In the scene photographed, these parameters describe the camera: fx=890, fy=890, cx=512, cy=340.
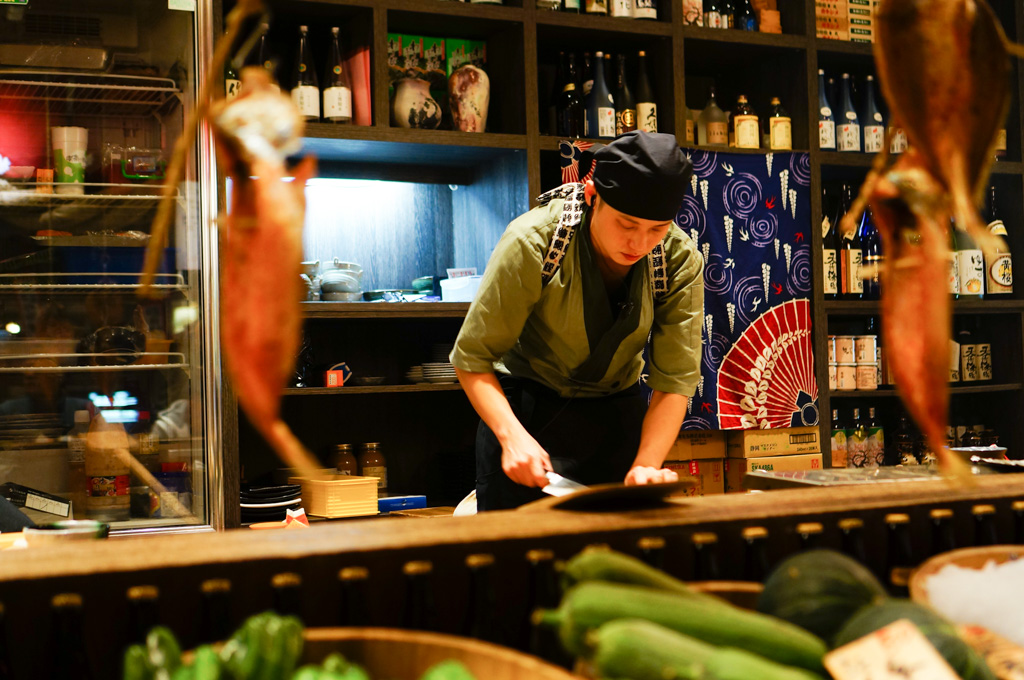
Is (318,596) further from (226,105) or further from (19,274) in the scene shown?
(19,274)

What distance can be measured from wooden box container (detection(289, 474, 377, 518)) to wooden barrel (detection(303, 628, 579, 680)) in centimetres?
222

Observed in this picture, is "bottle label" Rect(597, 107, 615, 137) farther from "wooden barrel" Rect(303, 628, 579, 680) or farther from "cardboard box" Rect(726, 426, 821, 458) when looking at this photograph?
"wooden barrel" Rect(303, 628, 579, 680)

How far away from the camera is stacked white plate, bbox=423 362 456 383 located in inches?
123

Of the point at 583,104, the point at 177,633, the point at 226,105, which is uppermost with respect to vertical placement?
the point at 583,104

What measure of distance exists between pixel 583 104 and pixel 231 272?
304 cm

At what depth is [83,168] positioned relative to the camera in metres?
2.83

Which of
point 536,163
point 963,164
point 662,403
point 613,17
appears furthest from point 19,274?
point 963,164

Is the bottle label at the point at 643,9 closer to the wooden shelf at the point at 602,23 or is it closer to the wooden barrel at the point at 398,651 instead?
the wooden shelf at the point at 602,23

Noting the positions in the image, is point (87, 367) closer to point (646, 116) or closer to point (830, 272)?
point (646, 116)

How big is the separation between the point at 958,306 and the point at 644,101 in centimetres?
162

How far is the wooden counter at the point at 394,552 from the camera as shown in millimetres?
818

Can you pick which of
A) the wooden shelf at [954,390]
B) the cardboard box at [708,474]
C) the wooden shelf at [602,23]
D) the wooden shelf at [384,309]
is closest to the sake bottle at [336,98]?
the wooden shelf at [384,309]

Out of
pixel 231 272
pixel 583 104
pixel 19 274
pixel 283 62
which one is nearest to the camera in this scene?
pixel 231 272

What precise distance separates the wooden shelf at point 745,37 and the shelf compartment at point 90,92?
75.1 inches
